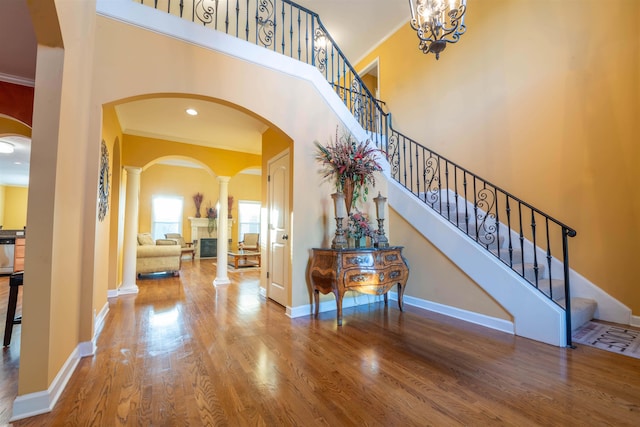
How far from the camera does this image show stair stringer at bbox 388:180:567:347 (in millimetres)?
2422

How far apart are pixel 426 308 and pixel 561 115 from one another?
2.90 m

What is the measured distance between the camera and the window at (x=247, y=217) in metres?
10.7

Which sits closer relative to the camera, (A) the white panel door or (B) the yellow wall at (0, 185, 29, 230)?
(A) the white panel door

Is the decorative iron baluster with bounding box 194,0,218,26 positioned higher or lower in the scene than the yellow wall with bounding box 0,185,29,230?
higher

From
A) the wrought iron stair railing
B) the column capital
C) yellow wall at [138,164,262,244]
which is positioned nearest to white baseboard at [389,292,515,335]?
the wrought iron stair railing

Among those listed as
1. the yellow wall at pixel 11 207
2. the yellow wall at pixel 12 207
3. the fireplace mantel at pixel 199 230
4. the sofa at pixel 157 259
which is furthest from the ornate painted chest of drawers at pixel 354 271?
the yellow wall at pixel 12 207

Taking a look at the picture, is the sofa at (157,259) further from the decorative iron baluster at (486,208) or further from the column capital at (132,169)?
the decorative iron baluster at (486,208)

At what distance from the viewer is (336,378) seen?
1.86 meters

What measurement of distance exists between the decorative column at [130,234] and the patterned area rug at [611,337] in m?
5.90

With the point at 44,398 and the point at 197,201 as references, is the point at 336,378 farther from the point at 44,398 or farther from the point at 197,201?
the point at 197,201

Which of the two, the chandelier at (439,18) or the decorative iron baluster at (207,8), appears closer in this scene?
the chandelier at (439,18)

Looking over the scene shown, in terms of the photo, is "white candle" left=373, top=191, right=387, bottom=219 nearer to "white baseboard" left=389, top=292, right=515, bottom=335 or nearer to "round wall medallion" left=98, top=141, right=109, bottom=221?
"white baseboard" left=389, top=292, right=515, bottom=335

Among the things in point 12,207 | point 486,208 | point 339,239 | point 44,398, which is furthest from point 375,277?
point 12,207

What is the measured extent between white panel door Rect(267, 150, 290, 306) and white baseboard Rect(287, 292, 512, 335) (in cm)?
33
